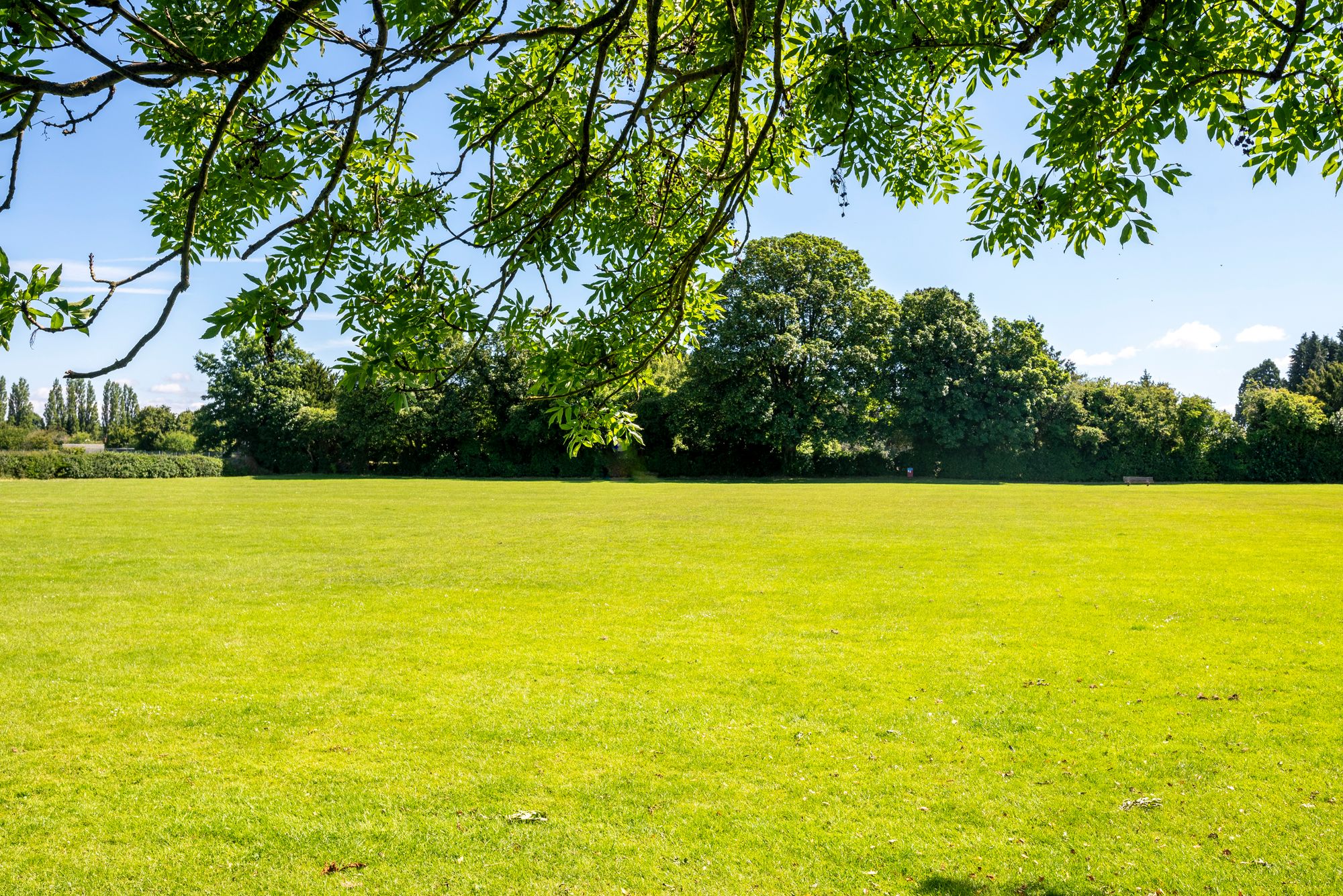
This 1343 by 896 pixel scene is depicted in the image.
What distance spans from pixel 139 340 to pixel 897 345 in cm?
5042

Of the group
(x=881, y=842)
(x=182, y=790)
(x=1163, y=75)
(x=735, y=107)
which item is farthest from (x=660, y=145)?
(x=182, y=790)

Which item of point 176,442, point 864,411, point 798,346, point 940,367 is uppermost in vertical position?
point 798,346

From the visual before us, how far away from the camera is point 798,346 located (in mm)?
45875

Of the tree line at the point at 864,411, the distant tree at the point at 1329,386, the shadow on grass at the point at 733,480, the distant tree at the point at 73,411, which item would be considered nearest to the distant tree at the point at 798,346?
the tree line at the point at 864,411

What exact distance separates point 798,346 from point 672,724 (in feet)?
133

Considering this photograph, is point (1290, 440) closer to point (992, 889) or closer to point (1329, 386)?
point (1329, 386)

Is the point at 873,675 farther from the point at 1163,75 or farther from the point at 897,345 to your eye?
the point at 897,345

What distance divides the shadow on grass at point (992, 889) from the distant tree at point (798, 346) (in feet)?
139

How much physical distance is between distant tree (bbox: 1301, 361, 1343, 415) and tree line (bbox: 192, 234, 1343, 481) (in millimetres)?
16089

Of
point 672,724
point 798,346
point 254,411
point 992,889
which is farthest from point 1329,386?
point 254,411

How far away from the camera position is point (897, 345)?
50.7 meters

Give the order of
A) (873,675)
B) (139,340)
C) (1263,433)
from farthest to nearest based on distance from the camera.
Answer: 1. (1263,433)
2. (873,675)
3. (139,340)

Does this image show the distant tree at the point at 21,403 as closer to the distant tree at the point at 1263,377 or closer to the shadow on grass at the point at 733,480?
the shadow on grass at the point at 733,480

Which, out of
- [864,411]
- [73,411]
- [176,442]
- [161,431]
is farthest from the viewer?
[73,411]
